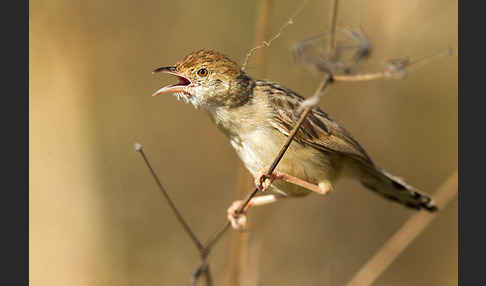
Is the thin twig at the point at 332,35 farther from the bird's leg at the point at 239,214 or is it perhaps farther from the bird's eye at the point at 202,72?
the bird's leg at the point at 239,214

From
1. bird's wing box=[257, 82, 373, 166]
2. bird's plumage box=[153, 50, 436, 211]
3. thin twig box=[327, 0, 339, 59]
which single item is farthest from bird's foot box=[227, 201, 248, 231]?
thin twig box=[327, 0, 339, 59]

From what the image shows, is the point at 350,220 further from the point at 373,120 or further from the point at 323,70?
the point at 323,70

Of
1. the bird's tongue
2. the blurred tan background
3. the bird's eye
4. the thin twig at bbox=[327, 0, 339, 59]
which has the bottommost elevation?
the blurred tan background

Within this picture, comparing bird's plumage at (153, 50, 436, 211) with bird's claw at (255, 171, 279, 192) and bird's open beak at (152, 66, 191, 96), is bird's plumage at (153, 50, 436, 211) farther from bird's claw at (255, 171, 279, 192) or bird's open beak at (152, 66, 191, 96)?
bird's claw at (255, 171, 279, 192)

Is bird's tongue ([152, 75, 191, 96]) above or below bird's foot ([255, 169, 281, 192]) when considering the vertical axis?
above

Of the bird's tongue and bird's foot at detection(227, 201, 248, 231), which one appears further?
bird's foot at detection(227, 201, 248, 231)

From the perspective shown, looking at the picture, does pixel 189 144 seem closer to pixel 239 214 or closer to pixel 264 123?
pixel 239 214

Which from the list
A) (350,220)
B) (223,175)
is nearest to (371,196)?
(350,220)
